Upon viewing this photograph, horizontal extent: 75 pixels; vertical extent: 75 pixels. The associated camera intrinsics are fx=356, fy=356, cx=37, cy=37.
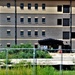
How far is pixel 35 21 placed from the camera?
217 feet

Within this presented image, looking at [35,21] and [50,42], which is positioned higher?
[35,21]

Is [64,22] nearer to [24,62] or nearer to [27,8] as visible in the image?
[27,8]

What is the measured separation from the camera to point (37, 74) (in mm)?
18156

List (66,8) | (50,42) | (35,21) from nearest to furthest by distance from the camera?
(50,42), (35,21), (66,8)

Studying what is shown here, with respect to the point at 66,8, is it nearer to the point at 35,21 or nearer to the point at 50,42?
the point at 35,21

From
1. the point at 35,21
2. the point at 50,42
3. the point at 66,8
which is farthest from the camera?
→ the point at 66,8

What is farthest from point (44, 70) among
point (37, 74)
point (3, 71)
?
point (3, 71)

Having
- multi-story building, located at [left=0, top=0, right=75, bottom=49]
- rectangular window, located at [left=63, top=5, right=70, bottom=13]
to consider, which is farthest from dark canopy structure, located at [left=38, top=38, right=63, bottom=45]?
rectangular window, located at [left=63, top=5, right=70, bottom=13]

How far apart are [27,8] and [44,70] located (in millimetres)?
48627

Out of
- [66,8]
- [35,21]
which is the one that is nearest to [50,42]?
[35,21]

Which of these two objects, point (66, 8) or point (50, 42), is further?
point (66, 8)

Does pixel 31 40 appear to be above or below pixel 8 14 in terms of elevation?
below

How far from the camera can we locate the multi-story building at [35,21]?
6569cm

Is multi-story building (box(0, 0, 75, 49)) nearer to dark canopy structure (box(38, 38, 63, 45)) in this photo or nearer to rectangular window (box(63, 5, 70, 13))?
rectangular window (box(63, 5, 70, 13))
